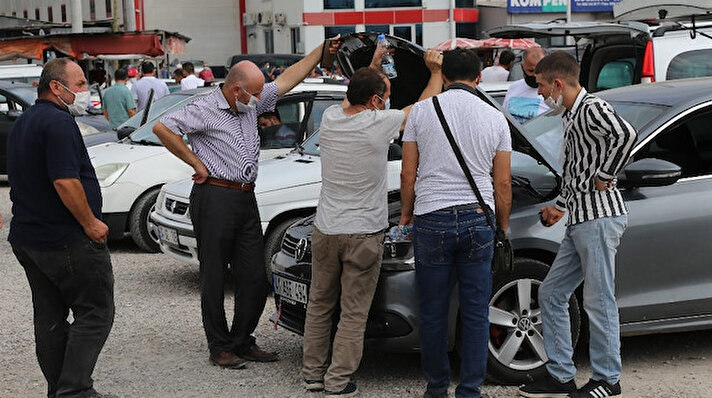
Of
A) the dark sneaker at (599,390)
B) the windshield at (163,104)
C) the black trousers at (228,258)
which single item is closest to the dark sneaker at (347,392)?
the black trousers at (228,258)

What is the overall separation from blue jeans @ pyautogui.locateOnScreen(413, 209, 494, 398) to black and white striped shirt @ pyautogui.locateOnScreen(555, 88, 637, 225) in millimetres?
494

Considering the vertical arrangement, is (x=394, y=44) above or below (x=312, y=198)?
above

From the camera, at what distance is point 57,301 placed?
5871 millimetres

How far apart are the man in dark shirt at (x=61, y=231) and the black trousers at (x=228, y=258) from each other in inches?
40.4

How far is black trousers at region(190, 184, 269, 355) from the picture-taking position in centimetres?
675

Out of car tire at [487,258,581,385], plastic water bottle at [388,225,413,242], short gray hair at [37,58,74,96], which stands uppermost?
short gray hair at [37,58,74,96]

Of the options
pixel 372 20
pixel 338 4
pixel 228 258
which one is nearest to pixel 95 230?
pixel 228 258

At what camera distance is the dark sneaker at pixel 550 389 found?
5.95 m

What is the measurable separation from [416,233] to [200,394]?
1.57 m

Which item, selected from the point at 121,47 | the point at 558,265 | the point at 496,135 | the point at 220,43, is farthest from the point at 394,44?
the point at 220,43

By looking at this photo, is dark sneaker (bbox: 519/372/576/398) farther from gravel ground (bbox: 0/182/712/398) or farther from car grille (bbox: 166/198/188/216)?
car grille (bbox: 166/198/188/216)

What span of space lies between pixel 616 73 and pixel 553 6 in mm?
39147

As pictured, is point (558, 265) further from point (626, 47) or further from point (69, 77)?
point (626, 47)

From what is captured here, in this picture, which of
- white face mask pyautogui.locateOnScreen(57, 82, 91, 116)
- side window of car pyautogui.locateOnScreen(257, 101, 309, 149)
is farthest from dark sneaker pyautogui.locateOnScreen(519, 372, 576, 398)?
side window of car pyautogui.locateOnScreen(257, 101, 309, 149)
